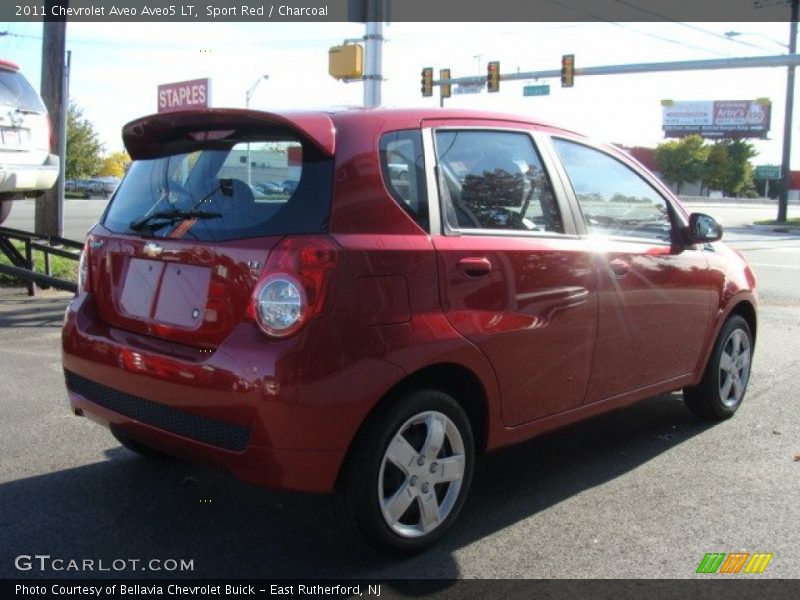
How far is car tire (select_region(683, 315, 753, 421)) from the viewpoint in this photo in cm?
516

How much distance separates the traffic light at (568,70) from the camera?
2730 cm

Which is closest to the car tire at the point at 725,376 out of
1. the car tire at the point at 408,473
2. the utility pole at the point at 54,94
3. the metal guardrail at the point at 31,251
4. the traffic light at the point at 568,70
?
the car tire at the point at 408,473

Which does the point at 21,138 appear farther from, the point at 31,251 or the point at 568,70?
the point at 568,70

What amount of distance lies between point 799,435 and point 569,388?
2.01m

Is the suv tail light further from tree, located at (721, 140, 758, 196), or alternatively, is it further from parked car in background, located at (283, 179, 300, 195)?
tree, located at (721, 140, 758, 196)

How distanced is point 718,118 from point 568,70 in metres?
91.5

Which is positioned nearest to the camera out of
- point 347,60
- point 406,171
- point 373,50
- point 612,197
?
point 406,171

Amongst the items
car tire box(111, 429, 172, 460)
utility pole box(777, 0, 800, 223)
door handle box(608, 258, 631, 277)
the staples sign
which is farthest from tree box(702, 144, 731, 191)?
car tire box(111, 429, 172, 460)

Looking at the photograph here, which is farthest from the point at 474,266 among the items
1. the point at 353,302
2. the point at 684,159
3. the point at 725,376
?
the point at 684,159

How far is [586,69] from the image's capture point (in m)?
26.4

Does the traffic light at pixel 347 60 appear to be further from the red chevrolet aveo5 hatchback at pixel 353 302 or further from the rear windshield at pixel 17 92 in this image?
the red chevrolet aveo5 hatchback at pixel 353 302

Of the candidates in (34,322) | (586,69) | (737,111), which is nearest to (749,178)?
(737,111)

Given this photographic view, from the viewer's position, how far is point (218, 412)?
3027 mm

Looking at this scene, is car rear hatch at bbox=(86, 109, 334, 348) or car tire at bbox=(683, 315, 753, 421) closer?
car rear hatch at bbox=(86, 109, 334, 348)
